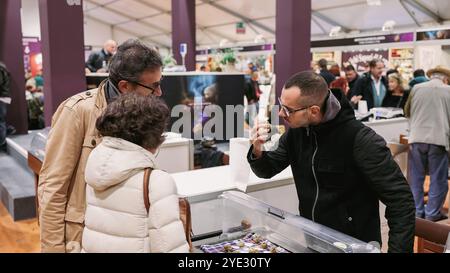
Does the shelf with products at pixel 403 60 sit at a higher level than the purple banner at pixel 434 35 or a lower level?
lower

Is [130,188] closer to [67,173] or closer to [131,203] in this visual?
[131,203]

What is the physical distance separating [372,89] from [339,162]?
4.90 m

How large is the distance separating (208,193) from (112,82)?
0.88m

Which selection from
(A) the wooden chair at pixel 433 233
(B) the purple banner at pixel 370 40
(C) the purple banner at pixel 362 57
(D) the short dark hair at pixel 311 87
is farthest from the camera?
(C) the purple banner at pixel 362 57

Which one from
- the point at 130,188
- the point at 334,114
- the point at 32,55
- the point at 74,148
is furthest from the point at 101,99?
the point at 32,55

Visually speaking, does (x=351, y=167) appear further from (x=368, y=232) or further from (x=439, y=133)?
(x=439, y=133)

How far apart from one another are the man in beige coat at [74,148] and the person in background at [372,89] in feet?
17.0

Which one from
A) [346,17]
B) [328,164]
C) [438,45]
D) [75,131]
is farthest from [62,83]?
[346,17]

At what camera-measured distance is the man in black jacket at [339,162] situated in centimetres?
172

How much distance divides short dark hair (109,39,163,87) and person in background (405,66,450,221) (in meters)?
3.78

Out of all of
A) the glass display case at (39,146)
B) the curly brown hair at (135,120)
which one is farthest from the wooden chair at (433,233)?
the glass display case at (39,146)

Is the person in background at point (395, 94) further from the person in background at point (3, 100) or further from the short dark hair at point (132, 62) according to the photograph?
the person in background at point (3, 100)

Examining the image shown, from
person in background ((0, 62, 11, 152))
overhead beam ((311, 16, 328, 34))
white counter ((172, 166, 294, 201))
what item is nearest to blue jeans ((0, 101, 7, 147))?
person in background ((0, 62, 11, 152))

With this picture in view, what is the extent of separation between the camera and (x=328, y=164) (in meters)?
1.84
